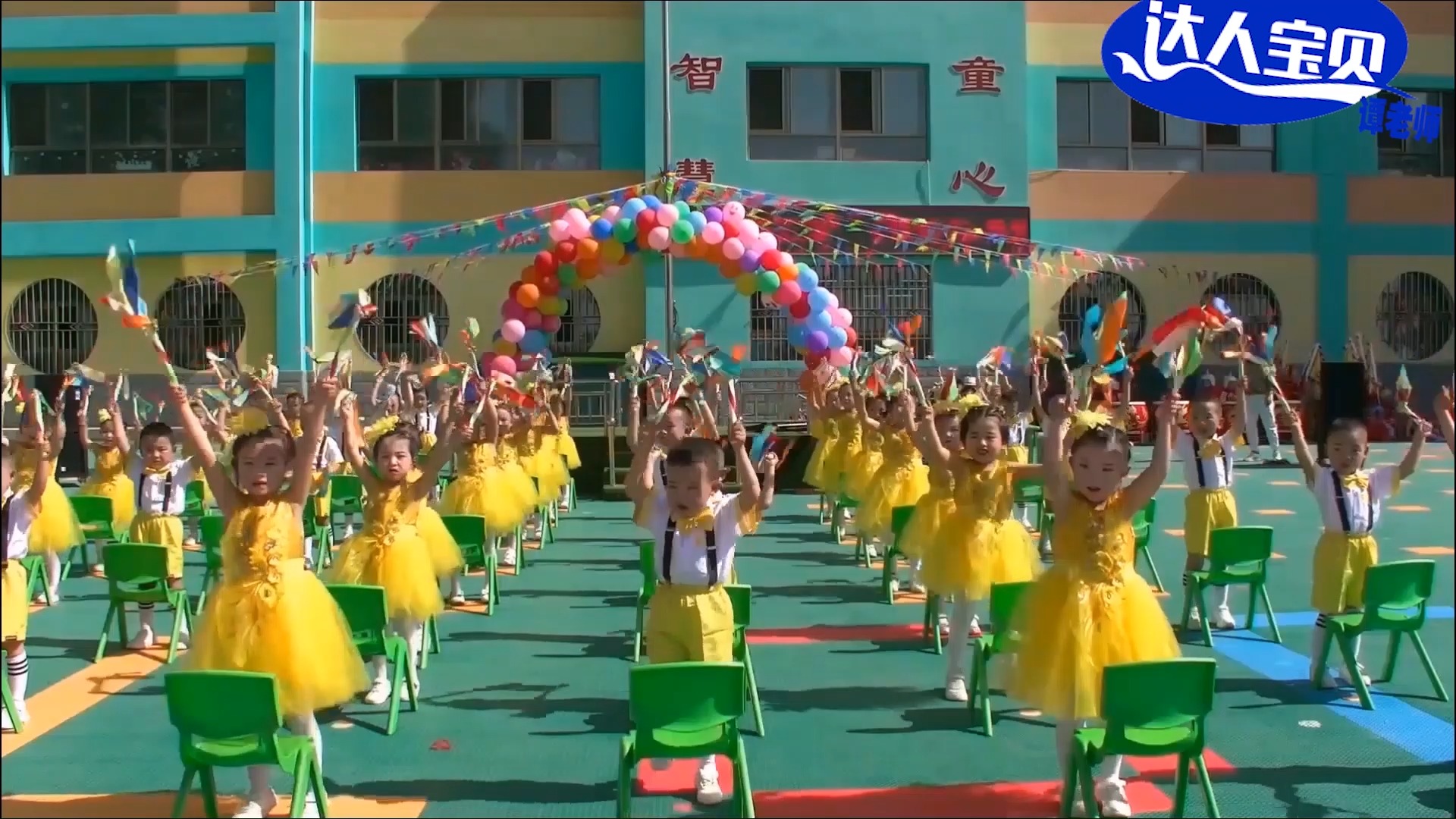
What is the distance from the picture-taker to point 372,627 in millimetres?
5840

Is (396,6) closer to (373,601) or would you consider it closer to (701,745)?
(373,601)

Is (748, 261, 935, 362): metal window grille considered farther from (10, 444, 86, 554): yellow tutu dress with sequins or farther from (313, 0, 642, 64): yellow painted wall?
(10, 444, 86, 554): yellow tutu dress with sequins

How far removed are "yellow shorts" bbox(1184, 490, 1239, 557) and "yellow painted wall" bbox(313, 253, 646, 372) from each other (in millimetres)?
13484

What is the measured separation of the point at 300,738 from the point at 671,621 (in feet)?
4.95

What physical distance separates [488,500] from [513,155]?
13.1 metres

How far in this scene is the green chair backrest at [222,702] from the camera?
4156 mm

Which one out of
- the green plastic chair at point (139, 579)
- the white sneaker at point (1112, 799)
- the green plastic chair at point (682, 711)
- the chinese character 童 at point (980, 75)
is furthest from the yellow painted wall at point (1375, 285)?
the green plastic chair at point (682, 711)

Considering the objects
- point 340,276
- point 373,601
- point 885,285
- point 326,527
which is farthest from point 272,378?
point 885,285

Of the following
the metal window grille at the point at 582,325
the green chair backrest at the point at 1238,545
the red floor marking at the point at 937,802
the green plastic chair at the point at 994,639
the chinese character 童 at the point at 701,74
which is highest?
the chinese character 童 at the point at 701,74

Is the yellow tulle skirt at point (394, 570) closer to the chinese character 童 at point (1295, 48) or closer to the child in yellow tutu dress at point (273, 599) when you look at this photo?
the child in yellow tutu dress at point (273, 599)

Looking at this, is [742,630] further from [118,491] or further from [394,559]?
[118,491]

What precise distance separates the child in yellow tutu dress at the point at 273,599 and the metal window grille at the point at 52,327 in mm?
18298

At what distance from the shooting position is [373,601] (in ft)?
19.0

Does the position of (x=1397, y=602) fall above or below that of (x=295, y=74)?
below
